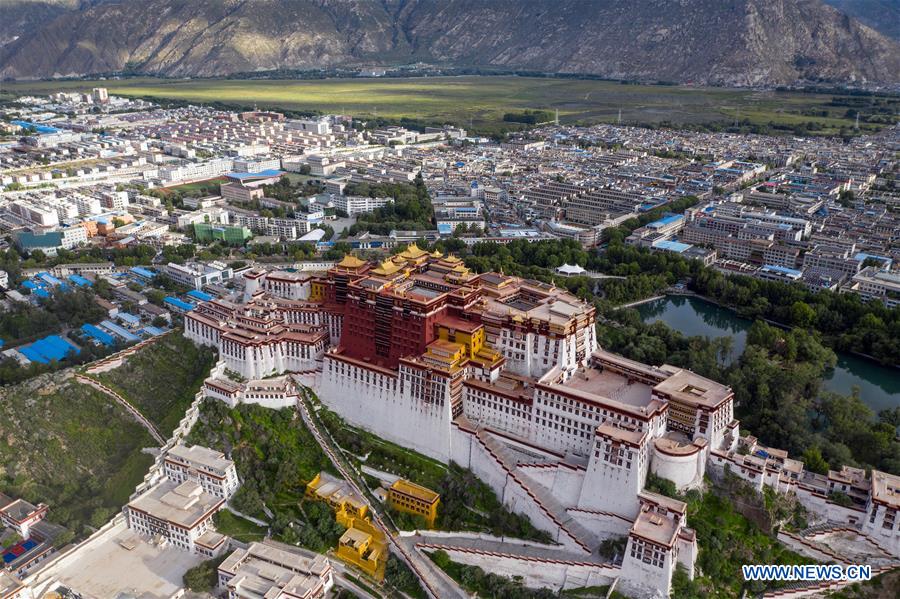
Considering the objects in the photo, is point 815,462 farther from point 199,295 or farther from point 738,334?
point 199,295

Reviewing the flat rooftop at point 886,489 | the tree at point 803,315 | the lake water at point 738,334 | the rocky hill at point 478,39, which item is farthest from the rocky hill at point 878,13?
the flat rooftop at point 886,489

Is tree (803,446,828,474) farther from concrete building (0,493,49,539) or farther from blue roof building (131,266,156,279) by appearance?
blue roof building (131,266,156,279)

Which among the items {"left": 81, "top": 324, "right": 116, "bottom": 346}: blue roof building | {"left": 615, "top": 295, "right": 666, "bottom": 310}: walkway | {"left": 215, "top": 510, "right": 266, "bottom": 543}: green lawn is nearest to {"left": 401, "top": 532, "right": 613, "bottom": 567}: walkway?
{"left": 215, "top": 510, "right": 266, "bottom": 543}: green lawn

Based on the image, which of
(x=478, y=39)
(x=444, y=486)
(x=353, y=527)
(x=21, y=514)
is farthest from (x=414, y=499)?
(x=478, y=39)

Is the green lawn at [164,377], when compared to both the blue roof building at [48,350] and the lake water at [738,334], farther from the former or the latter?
the lake water at [738,334]

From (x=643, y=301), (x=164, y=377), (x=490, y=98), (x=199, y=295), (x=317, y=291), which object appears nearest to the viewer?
(x=164, y=377)

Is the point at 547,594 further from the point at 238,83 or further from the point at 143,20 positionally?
the point at 143,20

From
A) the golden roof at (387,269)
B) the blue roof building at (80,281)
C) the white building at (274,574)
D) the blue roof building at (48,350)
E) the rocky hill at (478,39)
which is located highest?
the rocky hill at (478,39)
